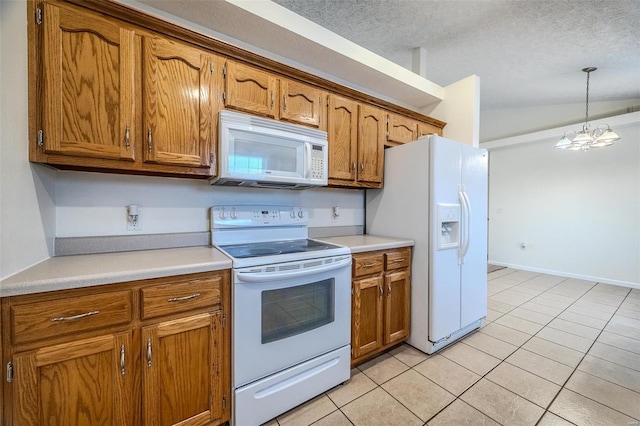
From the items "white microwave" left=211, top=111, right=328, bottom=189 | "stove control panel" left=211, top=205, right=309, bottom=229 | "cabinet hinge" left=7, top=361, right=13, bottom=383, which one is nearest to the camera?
"cabinet hinge" left=7, top=361, right=13, bottom=383

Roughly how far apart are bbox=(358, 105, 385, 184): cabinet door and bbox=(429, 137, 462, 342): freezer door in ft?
1.65

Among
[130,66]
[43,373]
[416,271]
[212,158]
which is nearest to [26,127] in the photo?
[130,66]

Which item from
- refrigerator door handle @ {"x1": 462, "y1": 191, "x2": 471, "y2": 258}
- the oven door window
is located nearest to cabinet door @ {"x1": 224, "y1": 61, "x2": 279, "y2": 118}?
the oven door window

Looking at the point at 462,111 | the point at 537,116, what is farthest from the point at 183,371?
the point at 537,116

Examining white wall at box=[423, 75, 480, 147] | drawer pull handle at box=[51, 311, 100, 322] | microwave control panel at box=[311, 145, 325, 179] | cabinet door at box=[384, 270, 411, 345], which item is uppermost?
white wall at box=[423, 75, 480, 147]

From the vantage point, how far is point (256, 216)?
2006mm

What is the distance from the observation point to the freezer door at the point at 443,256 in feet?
6.99

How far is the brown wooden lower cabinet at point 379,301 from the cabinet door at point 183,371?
0.97m

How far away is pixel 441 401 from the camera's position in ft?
5.38

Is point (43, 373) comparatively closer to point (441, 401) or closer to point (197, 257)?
point (197, 257)

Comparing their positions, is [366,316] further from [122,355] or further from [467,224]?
[122,355]

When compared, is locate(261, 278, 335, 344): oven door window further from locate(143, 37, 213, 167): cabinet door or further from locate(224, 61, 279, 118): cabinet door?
locate(224, 61, 279, 118): cabinet door

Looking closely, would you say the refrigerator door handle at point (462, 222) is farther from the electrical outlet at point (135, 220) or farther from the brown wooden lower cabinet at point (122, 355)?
the electrical outlet at point (135, 220)

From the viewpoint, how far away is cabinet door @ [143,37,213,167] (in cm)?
145
